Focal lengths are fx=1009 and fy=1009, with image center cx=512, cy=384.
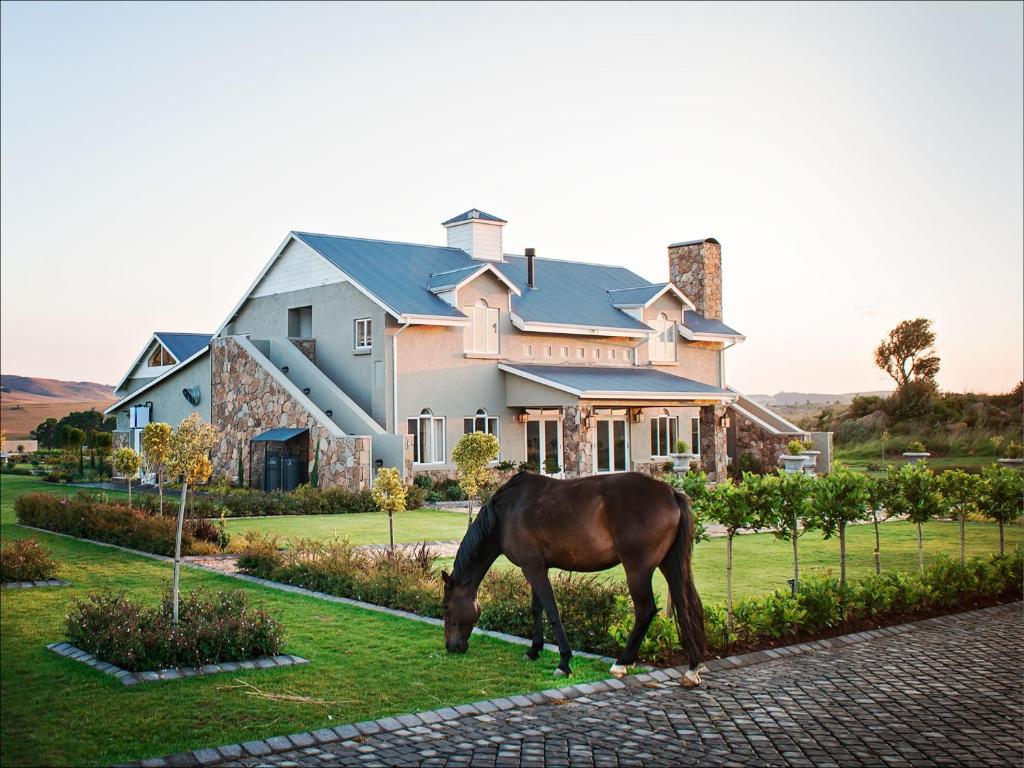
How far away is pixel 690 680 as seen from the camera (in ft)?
27.0

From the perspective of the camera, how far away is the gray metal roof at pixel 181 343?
3780 cm

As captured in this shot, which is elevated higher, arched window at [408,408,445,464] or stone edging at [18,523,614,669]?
arched window at [408,408,445,464]

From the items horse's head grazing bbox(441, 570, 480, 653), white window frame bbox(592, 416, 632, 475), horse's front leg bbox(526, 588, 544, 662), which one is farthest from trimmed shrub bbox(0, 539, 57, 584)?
white window frame bbox(592, 416, 632, 475)

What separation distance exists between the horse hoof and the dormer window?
110ft

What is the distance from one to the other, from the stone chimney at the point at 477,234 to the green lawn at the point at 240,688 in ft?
77.3

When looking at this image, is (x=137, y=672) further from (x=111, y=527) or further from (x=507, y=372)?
(x=507, y=372)

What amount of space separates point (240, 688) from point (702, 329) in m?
31.2

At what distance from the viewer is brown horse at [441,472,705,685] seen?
842cm

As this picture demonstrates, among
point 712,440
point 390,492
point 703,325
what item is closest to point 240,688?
point 390,492

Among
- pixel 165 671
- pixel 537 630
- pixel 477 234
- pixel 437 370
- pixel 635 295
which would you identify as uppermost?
pixel 477 234

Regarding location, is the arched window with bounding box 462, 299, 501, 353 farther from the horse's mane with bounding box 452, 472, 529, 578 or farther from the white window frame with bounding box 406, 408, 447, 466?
the horse's mane with bounding box 452, 472, 529, 578

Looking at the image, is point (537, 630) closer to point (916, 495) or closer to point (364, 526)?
point (916, 495)

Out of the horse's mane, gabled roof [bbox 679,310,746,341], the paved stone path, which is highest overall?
gabled roof [bbox 679,310,746,341]

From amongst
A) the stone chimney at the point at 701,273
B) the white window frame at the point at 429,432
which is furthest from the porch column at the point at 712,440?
the white window frame at the point at 429,432
